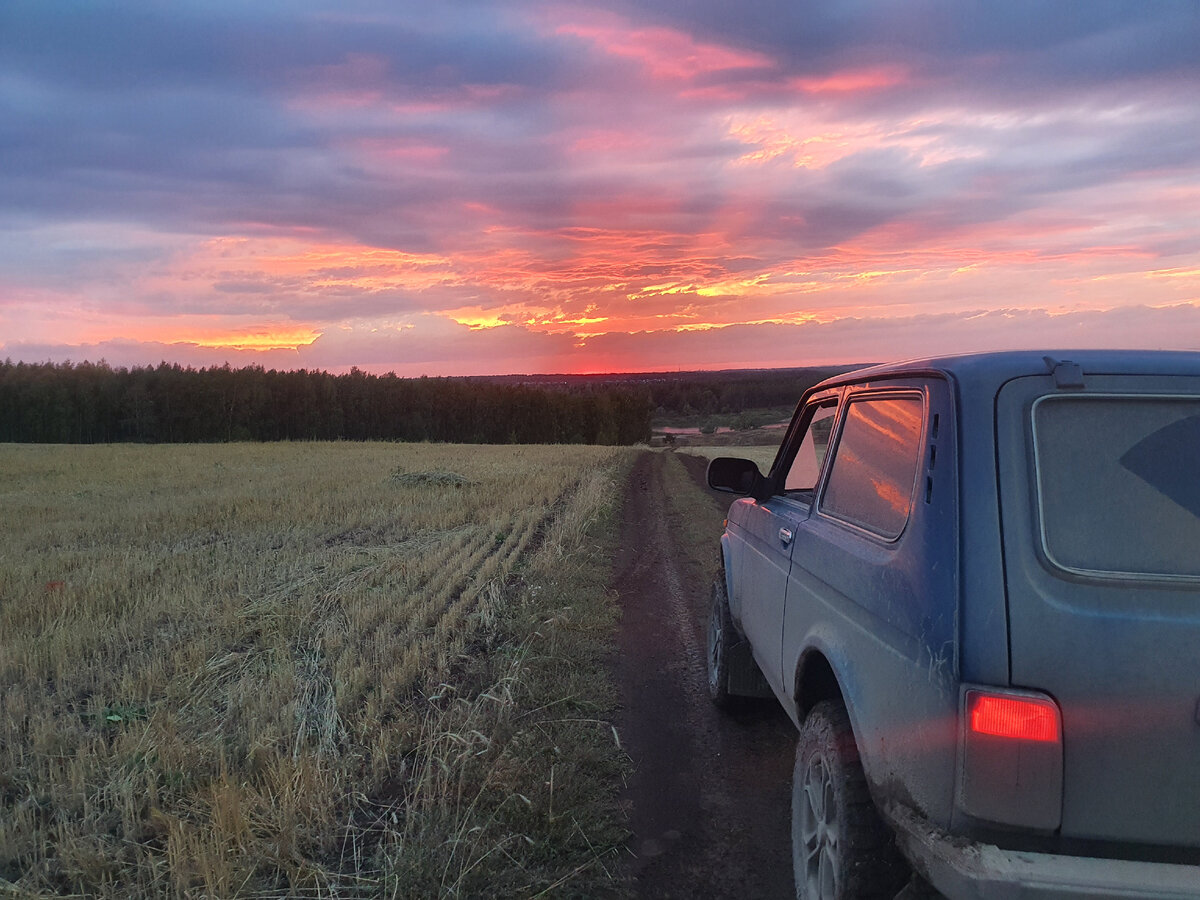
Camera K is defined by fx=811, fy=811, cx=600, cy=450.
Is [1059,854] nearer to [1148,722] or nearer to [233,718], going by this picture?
[1148,722]

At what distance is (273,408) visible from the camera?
245 ft

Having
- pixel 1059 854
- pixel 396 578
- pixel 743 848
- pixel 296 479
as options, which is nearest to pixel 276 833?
pixel 743 848

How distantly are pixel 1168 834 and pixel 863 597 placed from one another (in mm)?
966

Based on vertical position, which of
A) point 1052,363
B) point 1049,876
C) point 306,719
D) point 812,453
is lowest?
point 306,719

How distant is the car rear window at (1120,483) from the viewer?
2.13 meters

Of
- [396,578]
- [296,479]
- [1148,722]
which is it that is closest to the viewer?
[1148,722]

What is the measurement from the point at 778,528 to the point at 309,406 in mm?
78114

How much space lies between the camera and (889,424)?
3033 millimetres

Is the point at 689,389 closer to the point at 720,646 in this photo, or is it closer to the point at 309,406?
the point at 309,406

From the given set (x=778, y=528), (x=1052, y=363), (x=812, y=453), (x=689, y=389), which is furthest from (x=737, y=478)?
(x=689, y=389)

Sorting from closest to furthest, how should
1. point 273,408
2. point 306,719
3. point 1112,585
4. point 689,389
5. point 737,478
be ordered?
point 1112,585 → point 737,478 → point 306,719 → point 273,408 → point 689,389

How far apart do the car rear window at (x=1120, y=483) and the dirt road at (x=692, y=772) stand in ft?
6.82

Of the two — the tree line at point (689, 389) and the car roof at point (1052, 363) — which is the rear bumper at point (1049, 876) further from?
the tree line at point (689, 389)

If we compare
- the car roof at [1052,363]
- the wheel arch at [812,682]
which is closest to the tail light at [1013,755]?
the car roof at [1052,363]
